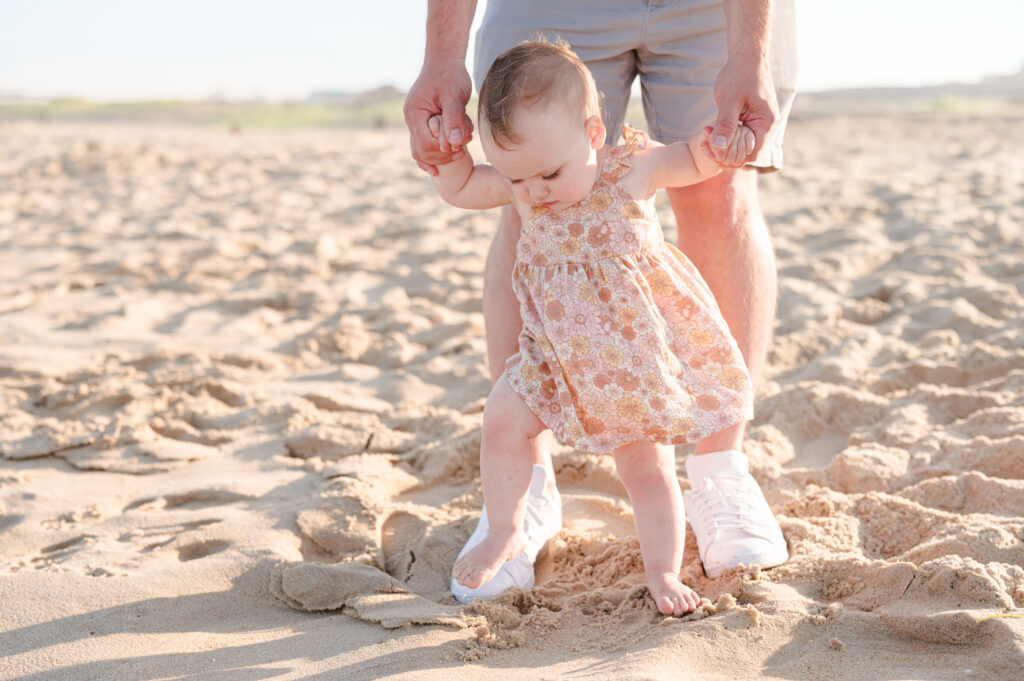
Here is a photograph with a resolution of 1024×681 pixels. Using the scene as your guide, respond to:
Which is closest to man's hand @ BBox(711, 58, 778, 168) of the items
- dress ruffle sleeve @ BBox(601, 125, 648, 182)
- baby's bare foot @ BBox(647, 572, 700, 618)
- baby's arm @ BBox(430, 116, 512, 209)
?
dress ruffle sleeve @ BBox(601, 125, 648, 182)

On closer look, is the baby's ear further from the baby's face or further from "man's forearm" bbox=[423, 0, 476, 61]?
"man's forearm" bbox=[423, 0, 476, 61]

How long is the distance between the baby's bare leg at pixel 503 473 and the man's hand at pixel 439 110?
0.44 m

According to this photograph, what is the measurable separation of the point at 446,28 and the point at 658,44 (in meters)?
0.45

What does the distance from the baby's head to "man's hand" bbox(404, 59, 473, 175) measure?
90 mm

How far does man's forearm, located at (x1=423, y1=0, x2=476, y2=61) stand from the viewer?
5.76 ft

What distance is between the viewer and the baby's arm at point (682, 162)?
5.32 ft

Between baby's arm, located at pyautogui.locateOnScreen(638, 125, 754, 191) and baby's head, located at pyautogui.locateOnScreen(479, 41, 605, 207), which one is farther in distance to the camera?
baby's arm, located at pyautogui.locateOnScreen(638, 125, 754, 191)

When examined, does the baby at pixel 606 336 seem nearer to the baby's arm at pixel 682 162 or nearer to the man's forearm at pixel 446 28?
the baby's arm at pixel 682 162

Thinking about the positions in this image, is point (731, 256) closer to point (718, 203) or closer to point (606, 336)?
point (718, 203)

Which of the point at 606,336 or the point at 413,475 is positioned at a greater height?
the point at 606,336

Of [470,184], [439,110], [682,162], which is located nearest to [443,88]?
[439,110]

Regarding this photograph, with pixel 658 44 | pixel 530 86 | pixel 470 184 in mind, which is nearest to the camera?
pixel 530 86

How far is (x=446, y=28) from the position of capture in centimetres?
176

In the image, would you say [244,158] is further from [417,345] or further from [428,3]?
[428,3]
